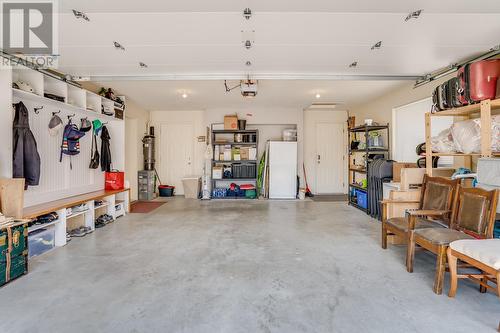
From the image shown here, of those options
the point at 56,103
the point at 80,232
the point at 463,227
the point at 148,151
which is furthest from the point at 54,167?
the point at 463,227

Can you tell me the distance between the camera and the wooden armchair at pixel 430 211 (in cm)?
271

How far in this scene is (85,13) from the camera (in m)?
2.37

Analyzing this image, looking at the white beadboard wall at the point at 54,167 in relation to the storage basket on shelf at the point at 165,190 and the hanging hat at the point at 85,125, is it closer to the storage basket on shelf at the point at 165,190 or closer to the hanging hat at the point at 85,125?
the hanging hat at the point at 85,125

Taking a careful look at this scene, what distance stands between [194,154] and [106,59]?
4262mm

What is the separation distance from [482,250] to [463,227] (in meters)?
0.69

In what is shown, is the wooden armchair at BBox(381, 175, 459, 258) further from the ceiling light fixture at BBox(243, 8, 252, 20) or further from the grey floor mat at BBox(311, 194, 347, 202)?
the grey floor mat at BBox(311, 194, 347, 202)

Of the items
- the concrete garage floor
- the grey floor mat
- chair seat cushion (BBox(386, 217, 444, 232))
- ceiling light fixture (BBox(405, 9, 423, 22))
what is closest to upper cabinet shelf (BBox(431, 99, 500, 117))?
ceiling light fixture (BBox(405, 9, 423, 22))

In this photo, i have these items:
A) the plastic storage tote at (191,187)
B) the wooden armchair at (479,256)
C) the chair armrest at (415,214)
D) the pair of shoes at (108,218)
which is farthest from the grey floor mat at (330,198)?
the pair of shoes at (108,218)

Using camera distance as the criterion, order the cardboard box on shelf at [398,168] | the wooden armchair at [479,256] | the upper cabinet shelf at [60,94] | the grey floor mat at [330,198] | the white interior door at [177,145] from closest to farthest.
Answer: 1. the wooden armchair at [479,256]
2. the upper cabinet shelf at [60,94]
3. the cardboard box on shelf at [398,168]
4. the grey floor mat at [330,198]
5. the white interior door at [177,145]

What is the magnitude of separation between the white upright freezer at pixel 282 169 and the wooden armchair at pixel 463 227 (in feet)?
14.6

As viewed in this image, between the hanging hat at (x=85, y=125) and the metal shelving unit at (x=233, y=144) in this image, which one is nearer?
the hanging hat at (x=85, y=125)

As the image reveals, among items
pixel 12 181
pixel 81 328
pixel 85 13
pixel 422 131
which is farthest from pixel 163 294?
pixel 422 131

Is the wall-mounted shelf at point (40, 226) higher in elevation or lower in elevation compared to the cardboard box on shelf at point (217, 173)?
lower

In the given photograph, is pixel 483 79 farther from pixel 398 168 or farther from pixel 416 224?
pixel 398 168
